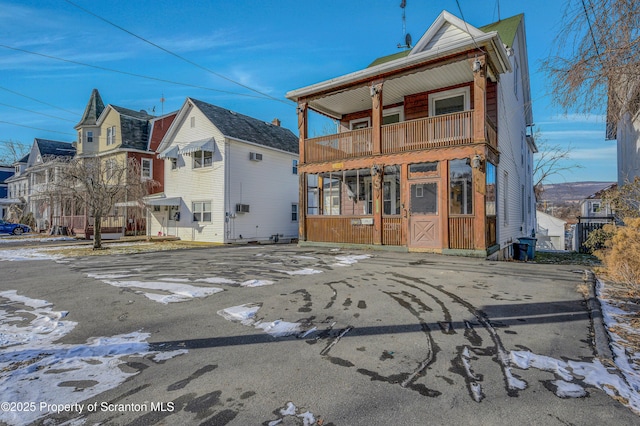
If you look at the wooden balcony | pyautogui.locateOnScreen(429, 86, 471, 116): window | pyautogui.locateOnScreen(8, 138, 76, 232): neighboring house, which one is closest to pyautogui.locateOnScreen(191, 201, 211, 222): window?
the wooden balcony

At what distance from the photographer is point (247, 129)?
21.7 meters

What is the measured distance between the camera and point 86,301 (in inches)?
226

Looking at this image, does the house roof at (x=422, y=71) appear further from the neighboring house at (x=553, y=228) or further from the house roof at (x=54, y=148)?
the house roof at (x=54, y=148)

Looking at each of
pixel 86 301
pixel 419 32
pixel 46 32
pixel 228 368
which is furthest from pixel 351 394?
pixel 46 32

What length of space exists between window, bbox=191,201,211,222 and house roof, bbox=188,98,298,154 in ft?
14.5

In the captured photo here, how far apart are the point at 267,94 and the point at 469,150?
1176cm

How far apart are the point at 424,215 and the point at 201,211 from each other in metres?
13.9

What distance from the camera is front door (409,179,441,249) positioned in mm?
11234

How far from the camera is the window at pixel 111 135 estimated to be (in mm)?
24753

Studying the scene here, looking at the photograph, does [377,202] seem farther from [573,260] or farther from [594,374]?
[594,374]

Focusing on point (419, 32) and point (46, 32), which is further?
point (419, 32)

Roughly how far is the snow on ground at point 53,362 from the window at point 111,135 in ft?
78.2

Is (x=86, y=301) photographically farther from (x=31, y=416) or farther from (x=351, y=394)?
(x=351, y=394)

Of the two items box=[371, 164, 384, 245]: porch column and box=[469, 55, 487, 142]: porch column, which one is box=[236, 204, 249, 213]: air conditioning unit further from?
box=[469, 55, 487, 142]: porch column
